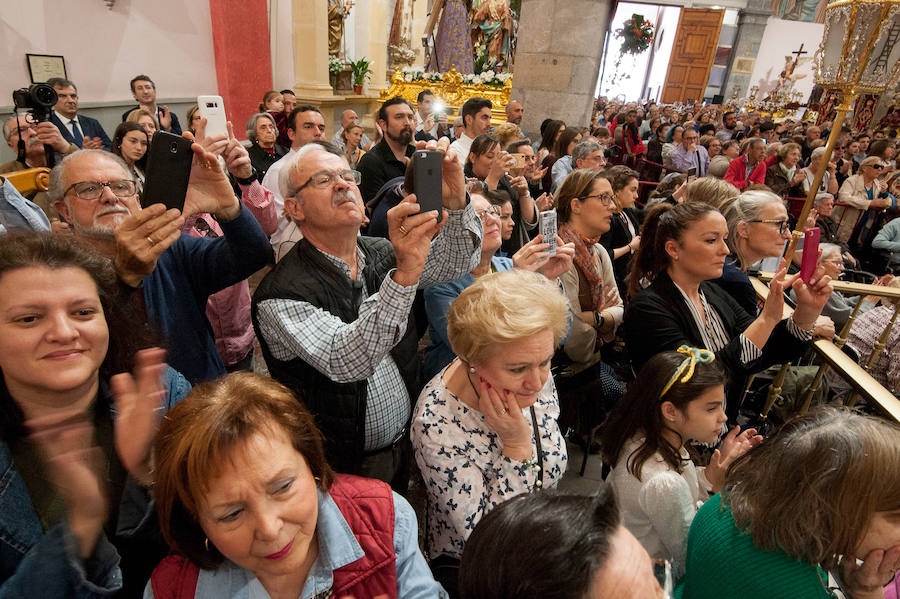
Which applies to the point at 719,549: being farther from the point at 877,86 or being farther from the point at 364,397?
the point at 877,86

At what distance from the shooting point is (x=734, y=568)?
4.09ft

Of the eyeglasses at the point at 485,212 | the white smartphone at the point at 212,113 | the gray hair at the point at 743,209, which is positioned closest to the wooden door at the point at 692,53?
the gray hair at the point at 743,209

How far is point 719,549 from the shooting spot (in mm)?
1300

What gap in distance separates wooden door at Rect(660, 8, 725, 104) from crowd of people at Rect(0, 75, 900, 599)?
22.6 metres

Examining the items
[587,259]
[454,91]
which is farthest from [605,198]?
[454,91]

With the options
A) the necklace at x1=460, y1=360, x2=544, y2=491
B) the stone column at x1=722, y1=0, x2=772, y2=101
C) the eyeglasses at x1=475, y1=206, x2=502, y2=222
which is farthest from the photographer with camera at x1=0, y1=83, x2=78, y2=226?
the stone column at x1=722, y1=0, x2=772, y2=101

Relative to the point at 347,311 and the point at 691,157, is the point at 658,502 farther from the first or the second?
the point at 691,157

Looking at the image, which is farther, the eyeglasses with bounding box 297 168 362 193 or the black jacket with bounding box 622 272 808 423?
the black jacket with bounding box 622 272 808 423

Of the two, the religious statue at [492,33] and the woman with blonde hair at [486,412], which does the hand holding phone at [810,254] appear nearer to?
the woman with blonde hair at [486,412]

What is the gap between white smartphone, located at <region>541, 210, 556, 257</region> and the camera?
221cm

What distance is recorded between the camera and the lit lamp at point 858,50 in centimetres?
297

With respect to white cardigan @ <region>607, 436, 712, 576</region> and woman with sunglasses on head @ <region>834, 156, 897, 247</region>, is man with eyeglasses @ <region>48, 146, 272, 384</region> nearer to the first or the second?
white cardigan @ <region>607, 436, 712, 576</region>

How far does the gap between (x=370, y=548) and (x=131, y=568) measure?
2.13ft

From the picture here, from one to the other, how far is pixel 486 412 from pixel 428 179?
74cm
